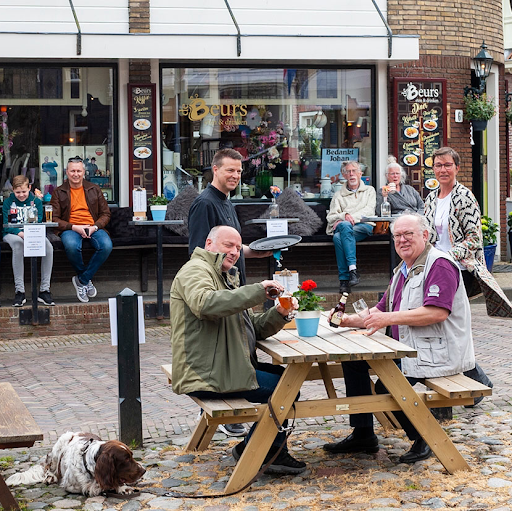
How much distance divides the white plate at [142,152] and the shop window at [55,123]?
0.35 meters

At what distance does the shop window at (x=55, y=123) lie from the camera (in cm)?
1251

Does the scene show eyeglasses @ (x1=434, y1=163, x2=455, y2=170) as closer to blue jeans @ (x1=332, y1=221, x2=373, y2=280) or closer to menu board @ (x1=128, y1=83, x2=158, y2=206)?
blue jeans @ (x1=332, y1=221, x2=373, y2=280)

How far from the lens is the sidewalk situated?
16.8 feet

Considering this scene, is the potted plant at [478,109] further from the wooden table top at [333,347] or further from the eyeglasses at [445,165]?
the wooden table top at [333,347]

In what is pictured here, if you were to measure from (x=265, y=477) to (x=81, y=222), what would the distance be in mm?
6423

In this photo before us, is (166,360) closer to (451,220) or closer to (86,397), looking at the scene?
(86,397)

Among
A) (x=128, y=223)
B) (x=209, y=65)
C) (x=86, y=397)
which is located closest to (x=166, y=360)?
(x=86, y=397)

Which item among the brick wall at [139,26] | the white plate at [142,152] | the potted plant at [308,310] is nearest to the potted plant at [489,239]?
the white plate at [142,152]

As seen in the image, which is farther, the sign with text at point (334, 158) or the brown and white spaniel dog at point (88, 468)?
the sign with text at point (334, 158)

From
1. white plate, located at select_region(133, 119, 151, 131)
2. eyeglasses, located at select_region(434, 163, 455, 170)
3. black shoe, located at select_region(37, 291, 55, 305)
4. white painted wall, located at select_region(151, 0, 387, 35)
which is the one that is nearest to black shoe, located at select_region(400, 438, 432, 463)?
eyeglasses, located at select_region(434, 163, 455, 170)

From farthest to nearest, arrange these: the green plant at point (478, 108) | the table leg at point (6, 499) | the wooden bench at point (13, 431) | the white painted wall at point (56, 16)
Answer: the green plant at point (478, 108), the white painted wall at point (56, 16), the table leg at point (6, 499), the wooden bench at point (13, 431)

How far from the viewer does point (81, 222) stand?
11.4 metres

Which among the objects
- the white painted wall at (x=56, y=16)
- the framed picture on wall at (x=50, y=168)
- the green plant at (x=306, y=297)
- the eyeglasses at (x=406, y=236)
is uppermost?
the white painted wall at (x=56, y=16)

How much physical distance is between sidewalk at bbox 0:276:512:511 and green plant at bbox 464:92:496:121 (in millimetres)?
5751
